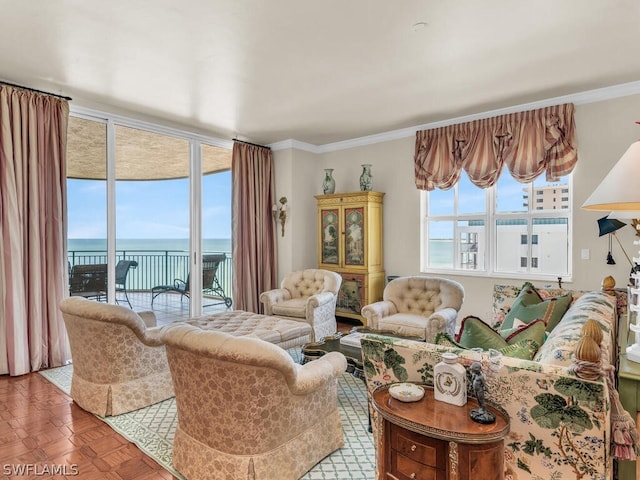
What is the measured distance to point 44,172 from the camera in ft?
12.1

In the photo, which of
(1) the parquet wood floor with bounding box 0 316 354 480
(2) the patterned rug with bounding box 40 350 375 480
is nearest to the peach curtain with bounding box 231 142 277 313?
(2) the patterned rug with bounding box 40 350 375 480

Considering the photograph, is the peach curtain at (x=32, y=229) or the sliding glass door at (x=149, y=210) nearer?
the peach curtain at (x=32, y=229)

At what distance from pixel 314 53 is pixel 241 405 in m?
2.60

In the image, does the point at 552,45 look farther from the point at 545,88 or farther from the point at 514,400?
the point at 514,400

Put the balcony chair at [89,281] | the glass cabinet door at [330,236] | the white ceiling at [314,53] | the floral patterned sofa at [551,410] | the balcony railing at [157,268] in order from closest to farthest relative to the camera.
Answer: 1. the floral patterned sofa at [551,410]
2. the white ceiling at [314,53]
3. the balcony chair at [89,281]
4. the balcony railing at [157,268]
5. the glass cabinet door at [330,236]

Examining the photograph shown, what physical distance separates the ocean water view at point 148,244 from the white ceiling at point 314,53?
148cm

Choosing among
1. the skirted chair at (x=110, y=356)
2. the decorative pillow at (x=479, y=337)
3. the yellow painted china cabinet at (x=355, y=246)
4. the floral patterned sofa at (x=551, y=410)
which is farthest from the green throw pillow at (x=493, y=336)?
the yellow painted china cabinet at (x=355, y=246)

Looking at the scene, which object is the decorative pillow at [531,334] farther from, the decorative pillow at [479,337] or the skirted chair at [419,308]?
the skirted chair at [419,308]

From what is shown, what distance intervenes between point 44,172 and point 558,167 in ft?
17.1

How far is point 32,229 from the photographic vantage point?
357cm

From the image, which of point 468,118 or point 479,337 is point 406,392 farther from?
point 468,118

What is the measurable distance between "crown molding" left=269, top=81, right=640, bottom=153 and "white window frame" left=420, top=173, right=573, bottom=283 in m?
0.80

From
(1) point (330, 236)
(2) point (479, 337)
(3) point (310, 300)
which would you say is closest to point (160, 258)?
(3) point (310, 300)

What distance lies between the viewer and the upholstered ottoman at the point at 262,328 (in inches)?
130
